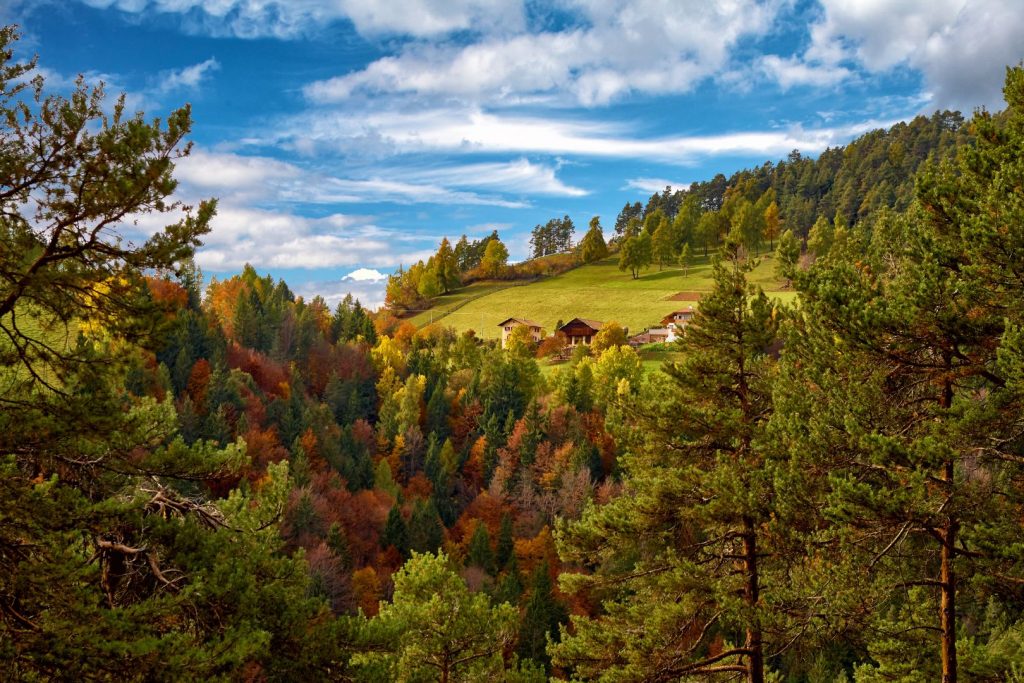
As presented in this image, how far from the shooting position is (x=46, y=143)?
6469 mm

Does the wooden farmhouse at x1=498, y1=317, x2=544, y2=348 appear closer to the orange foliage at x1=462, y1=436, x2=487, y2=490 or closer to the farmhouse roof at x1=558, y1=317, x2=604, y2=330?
the farmhouse roof at x1=558, y1=317, x2=604, y2=330

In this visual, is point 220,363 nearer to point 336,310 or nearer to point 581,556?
point 336,310

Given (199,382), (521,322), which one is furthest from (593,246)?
(199,382)

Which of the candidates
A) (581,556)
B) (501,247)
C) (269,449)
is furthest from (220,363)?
(501,247)

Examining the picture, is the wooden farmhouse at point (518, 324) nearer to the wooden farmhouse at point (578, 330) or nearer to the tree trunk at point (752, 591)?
the wooden farmhouse at point (578, 330)

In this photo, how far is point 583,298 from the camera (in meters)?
105

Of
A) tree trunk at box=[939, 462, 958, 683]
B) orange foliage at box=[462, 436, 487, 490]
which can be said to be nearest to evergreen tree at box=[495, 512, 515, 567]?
orange foliage at box=[462, 436, 487, 490]

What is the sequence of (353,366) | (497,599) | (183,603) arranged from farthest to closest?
(353,366) < (497,599) < (183,603)

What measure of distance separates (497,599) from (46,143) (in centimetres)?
3732

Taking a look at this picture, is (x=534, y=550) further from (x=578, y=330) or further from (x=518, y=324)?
(x=518, y=324)

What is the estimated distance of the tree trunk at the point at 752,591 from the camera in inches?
449

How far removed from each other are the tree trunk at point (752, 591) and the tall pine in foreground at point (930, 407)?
1.85 metres

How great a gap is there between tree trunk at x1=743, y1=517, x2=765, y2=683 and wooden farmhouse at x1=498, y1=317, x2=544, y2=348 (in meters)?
79.1

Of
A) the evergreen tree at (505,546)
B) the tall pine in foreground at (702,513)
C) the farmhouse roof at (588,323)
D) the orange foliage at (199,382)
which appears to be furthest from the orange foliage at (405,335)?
the tall pine in foreground at (702,513)
